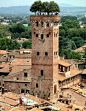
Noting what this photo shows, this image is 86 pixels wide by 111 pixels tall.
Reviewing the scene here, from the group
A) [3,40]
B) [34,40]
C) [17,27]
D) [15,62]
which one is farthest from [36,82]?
[17,27]

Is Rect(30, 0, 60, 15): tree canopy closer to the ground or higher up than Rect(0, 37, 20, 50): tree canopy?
higher up

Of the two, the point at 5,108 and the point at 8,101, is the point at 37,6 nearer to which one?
the point at 8,101

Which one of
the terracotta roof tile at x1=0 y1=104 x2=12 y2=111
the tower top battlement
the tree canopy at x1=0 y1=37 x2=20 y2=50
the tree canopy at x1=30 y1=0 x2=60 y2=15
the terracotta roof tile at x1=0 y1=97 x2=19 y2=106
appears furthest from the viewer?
the tree canopy at x1=0 y1=37 x2=20 y2=50

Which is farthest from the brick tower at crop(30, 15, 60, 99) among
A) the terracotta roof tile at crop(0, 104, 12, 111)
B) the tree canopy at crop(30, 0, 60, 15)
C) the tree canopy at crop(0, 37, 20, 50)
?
the tree canopy at crop(0, 37, 20, 50)

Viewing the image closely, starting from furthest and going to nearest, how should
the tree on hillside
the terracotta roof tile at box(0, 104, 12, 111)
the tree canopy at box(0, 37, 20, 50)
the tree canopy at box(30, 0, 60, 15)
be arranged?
the tree canopy at box(0, 37, 20, 50) < the tree on hillside < the tree canopy at box(30, 0, 60, 15) < the terracotta roof tile at box(0, 104, 12, 111)

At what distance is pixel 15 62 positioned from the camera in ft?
211

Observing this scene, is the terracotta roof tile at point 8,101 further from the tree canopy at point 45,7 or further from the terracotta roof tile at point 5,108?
the tree canopy at point 45,7

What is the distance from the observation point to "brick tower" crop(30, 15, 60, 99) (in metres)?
47.8

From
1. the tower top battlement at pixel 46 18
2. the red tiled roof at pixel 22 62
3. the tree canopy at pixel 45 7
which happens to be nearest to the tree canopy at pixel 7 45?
the red tiled roof at pixel 22 62

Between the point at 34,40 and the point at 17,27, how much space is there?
96.7m

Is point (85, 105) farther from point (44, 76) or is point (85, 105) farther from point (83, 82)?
point (83, 82)

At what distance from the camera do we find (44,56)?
48281 millimetres

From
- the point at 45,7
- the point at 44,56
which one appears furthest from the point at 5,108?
the point at 45,7

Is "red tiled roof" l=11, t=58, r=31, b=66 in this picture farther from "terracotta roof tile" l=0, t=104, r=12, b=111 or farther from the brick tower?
"terracotta roof tile" l=0, t=104, r=12, b=111
